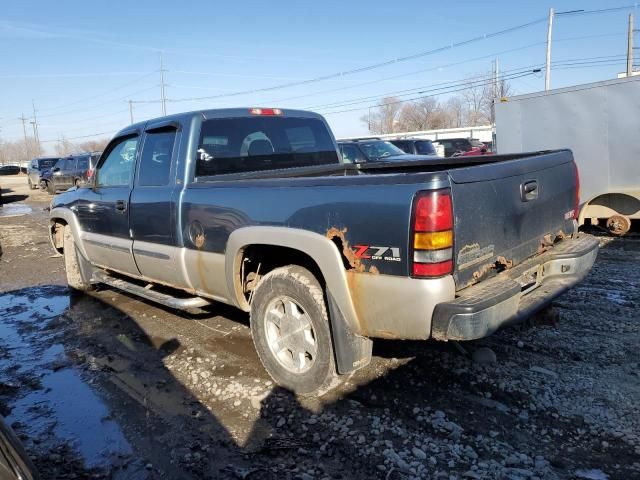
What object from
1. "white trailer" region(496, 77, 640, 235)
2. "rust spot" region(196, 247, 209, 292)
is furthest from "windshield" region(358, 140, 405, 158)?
"rust spot" region(196, 247, 209, 292)

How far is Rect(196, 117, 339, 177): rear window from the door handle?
2.25 meters

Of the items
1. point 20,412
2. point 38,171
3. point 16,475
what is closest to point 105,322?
point 20,412

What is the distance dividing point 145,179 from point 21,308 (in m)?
2.91

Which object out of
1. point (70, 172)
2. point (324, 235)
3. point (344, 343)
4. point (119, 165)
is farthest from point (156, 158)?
point (70, 172)

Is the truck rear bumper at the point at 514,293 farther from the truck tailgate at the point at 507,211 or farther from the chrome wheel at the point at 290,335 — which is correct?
the chrome wheel at the point at 290,335

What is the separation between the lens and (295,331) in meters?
3.64

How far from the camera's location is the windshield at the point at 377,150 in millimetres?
13344

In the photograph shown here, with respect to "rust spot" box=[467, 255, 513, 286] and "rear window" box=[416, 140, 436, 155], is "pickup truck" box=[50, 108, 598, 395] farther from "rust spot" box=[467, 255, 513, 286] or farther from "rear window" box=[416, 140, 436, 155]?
"rear window" box=[416, 140, 436, 155]

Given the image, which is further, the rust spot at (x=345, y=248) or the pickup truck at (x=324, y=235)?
the rust spot at (x=345, y=248)

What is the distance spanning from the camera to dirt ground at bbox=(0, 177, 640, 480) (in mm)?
2846

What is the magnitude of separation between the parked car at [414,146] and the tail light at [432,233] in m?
14.1

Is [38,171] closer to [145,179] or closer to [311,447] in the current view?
[145,179]

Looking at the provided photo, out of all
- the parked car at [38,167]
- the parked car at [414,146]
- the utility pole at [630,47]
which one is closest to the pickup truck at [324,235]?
the parked car at [414,146]

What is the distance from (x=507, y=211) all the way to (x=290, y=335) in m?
1.71
